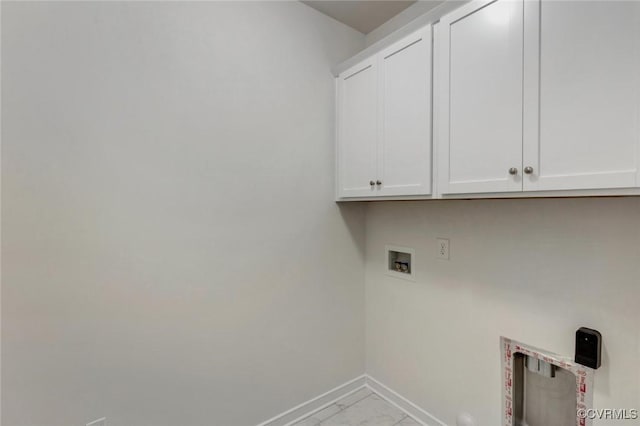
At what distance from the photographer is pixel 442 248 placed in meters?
1.75

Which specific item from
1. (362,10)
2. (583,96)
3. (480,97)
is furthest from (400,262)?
(362,10)

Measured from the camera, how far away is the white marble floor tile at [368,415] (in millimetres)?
1838

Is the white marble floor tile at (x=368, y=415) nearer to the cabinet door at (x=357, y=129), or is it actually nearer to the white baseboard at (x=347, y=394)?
the white baseboard at (x=347, y=394)

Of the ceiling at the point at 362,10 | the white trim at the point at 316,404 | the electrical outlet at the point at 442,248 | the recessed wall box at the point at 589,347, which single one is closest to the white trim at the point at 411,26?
the ceiling at the point at 362,10

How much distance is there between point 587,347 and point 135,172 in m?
2.02

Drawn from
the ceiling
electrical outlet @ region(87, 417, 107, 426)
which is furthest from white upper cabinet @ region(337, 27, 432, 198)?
electrical outlet @ region(87, 417, 107, 426)

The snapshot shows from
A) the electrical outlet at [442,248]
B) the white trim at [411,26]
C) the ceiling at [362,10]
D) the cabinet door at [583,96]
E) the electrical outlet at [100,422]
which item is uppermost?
the ceiling at [362,10]

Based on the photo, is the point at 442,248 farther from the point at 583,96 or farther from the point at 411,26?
the point at 411,26

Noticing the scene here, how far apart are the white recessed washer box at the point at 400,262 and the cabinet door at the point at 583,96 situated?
3.00 feet

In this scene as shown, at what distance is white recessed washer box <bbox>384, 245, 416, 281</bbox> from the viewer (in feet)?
6.31

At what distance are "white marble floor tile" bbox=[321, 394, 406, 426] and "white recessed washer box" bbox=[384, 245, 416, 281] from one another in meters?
0.86
